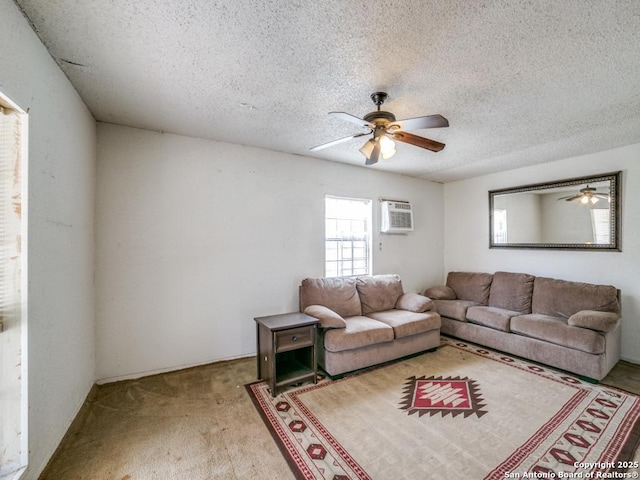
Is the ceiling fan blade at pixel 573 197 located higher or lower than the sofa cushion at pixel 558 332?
higher

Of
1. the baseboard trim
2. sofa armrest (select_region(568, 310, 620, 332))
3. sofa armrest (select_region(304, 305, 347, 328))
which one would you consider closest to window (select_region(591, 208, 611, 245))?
sofa armrest (select_region(568, 310, 620, 332))

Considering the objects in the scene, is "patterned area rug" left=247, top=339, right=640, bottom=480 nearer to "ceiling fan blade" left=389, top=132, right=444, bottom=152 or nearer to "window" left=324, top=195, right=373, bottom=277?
"window" left=324, top=195, right=373, bottom=277

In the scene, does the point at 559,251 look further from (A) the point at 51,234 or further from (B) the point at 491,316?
(A) the point at 51,234

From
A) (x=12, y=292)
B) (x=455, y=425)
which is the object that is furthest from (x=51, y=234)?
(x=455, y=425)

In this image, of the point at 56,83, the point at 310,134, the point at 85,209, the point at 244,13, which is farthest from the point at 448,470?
the point at 56,83

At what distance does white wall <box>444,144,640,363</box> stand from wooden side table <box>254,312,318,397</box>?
11.2 ft

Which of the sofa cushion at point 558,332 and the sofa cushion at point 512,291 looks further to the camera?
the sofa cushion at point 512,291

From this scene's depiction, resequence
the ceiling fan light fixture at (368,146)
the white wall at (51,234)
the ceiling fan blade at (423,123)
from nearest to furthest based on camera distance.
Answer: the white wall at (51,234) → the ceiling fan blade at (423,123) → the ceiling fan light fixture at (368,146)

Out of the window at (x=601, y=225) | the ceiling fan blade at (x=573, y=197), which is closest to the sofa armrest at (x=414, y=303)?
the window at (x=601, y=225)

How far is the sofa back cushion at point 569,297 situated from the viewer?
10.3ft

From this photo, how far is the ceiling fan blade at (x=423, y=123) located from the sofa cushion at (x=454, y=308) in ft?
9.43

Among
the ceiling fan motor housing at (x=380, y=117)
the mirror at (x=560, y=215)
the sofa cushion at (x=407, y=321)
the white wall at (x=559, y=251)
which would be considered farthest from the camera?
the mirror at (x=560, y=215)

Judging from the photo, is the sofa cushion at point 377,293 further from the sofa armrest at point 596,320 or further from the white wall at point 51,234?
the white wall at point 51,234

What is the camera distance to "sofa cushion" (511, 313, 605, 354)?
8.98ft
